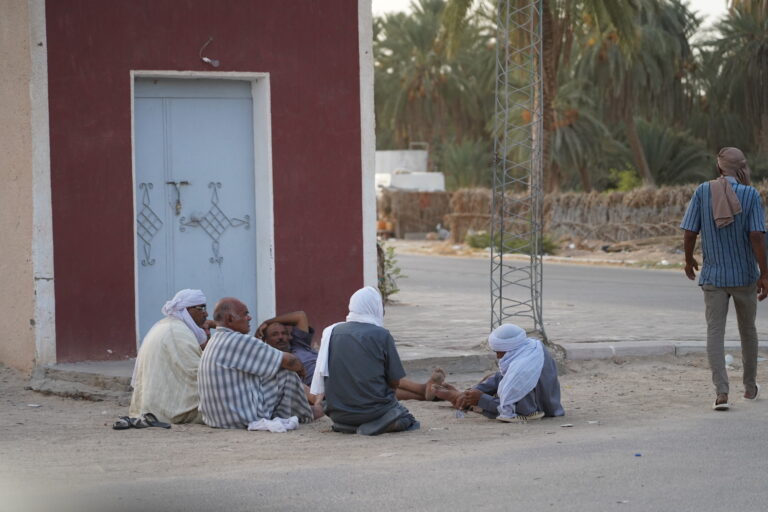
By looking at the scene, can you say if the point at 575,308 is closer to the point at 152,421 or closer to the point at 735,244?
the point at 735,244

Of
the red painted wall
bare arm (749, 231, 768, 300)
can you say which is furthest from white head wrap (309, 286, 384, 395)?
the red painted wall

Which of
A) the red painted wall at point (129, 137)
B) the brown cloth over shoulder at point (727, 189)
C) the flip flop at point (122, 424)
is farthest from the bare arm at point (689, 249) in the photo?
the flip flop at point (122, 424)

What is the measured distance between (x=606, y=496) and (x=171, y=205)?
6.41 m

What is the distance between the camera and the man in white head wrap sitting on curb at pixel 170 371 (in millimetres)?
8562

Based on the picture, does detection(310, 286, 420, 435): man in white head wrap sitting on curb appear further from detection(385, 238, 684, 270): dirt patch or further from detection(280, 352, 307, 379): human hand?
detection(385, 238, 684, 270): dirt patch

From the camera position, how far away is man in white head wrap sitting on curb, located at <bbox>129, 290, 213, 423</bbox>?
8.56 m

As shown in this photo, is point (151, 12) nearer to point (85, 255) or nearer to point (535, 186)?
point (85, 255)

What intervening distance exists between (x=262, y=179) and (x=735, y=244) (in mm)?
4689

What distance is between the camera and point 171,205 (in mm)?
11047

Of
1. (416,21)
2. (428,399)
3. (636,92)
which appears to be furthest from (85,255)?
(416,21)

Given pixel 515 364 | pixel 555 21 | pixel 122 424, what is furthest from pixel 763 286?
pixel 555 21

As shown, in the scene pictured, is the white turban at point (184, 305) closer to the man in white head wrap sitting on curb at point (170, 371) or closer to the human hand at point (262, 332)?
the man in white head wrap sitting on curb at point (170, 371)

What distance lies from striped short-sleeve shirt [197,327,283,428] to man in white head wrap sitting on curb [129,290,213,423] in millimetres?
300

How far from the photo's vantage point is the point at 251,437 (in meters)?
7.95
